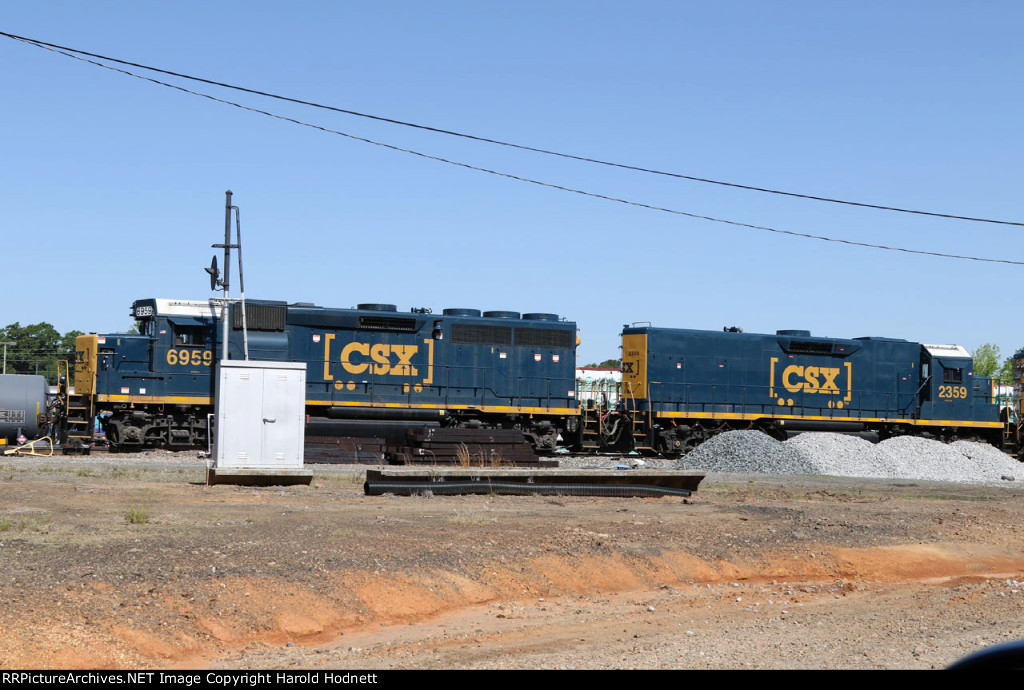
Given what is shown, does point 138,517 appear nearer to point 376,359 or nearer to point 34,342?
point 376,359

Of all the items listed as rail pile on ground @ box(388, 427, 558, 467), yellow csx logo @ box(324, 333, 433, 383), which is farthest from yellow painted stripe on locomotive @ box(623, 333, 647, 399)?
rail pile on ground @ box(388, 427, 558, 467)

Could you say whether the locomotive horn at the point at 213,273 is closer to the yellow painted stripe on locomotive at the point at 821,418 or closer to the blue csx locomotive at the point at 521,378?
the blue csx locomotive at the point at 521,378

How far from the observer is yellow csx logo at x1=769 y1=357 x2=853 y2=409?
34.3 metres

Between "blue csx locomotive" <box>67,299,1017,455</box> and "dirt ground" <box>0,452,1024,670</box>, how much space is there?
11.1 m

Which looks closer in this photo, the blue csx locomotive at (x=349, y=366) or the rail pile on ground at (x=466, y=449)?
the rail pile on ground at (x=466, y=449)

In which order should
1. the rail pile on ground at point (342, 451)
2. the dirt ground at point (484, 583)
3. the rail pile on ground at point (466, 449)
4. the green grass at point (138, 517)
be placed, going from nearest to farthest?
the dirt ground at point (484, 583)
the green grass at point (138, 517)
the rail pile on ground at point (466, 449)
the rail pile on ground at point (342, 451)

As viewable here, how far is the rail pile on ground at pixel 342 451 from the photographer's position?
91.2 feet

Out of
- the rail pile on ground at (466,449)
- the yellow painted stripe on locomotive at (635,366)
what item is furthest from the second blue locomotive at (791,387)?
the rail pile on ground at (466,449)

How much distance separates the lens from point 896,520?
17.0 metres

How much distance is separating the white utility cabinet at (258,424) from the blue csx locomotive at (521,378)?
825 cm

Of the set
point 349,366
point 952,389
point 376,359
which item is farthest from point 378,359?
point 952,389

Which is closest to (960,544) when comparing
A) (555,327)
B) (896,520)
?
(896,520)

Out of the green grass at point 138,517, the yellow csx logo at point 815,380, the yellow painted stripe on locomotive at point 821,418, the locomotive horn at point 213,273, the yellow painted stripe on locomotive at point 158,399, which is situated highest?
the locomotive horn at point 213,273
